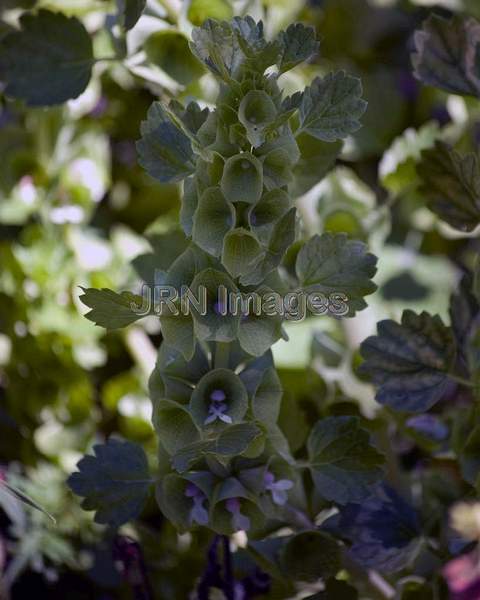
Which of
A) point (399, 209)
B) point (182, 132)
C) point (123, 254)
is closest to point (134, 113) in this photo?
point (123, 254)

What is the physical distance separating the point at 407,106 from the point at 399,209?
Answer: 0.15m

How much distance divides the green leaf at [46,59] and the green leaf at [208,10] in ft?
0.26

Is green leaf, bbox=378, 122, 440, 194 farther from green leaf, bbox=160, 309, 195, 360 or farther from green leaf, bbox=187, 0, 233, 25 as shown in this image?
green leaf, bbox=160, 309, 195, 360

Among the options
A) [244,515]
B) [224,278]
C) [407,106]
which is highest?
[224,278]

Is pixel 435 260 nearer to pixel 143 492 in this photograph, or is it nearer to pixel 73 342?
pixel 73 342

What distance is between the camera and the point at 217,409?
20.0 inches

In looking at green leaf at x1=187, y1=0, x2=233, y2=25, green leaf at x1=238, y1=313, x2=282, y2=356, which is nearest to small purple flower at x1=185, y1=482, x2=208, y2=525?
green leaf at x1=238, y1=313, x2=282, y2=356

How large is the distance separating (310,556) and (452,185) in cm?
25

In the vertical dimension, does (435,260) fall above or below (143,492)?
below

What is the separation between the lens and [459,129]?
841 mm

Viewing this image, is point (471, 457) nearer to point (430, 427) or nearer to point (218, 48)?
point (430, 427)

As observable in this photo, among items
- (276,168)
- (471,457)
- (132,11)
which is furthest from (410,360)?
(132,11)

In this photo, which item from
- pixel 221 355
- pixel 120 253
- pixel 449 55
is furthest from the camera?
pixel 120 253

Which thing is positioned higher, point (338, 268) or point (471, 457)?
point (338, 268)
